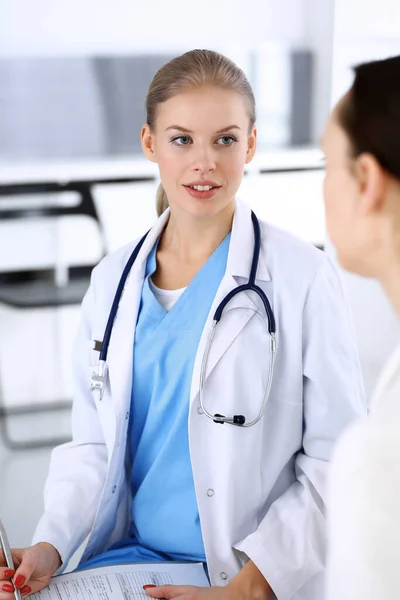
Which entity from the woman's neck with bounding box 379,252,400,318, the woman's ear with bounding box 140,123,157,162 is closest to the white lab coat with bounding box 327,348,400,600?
the woman's neck with bounding box 379,252,400,318

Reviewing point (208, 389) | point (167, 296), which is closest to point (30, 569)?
point (208, 389)

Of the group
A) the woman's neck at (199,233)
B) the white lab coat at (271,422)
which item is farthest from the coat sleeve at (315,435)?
the woman's neck at (199,233)

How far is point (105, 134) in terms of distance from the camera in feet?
11.1

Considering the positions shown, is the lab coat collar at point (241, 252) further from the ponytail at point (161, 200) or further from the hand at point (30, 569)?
the hand at point (30, 569)

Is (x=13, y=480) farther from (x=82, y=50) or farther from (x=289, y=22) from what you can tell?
A: (x=289, y=22)

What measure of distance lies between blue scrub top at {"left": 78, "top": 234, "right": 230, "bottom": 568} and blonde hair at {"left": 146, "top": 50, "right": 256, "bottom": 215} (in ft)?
0.81

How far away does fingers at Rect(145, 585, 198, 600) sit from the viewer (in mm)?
1145

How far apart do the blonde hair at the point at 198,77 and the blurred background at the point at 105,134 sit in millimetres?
1832

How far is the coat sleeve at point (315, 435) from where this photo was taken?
1187 mm

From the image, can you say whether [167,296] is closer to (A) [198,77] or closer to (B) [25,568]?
(A) [198,77]

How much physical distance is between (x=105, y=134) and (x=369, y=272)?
2.70 m

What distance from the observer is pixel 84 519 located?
133cm

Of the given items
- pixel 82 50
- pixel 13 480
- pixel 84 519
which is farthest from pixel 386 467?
pixel 82 50

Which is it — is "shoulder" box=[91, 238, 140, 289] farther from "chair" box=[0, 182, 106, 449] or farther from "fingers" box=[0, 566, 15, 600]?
"chair" box=[0, 182, 106, 449]
